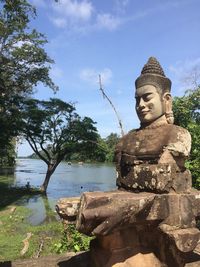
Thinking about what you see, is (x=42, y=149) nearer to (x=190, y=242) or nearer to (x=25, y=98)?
(x=25, y=98)

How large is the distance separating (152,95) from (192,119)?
6.69m

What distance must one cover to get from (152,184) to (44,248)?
7070 mm

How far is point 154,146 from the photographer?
A: 177 inches

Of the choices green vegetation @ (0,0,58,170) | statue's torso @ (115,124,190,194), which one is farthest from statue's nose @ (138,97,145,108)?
green vegetation @ (0,0,58,170)

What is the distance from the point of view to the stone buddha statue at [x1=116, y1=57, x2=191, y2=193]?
4.31 metres

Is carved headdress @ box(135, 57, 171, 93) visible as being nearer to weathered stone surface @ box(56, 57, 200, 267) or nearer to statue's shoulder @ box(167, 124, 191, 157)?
weathered stone surface @ box(56, 57, 200, 267)

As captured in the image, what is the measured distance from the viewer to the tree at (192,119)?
31.9 feet

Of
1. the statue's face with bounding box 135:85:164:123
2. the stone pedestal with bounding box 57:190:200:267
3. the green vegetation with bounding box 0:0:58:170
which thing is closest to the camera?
the stone pedestal with bounding box 57:190:200:267

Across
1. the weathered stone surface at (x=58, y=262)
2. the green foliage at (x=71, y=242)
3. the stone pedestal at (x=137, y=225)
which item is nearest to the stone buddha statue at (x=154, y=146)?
the stone pedestal at (x=137, y=225)

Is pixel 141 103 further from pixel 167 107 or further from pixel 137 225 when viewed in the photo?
pixel 137 225

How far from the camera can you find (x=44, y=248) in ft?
34.4

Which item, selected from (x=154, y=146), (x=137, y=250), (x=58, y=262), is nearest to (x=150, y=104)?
(x=154, y=146)

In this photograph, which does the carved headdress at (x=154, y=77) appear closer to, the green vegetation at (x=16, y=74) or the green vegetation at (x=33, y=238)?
the green vegetation at (x=33, y=238)

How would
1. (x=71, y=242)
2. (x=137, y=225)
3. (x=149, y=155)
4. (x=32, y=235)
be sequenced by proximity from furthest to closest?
(x=32, y=235) → (x=71, y=242) → (x=149, y=155) → (x=137, y=225)
